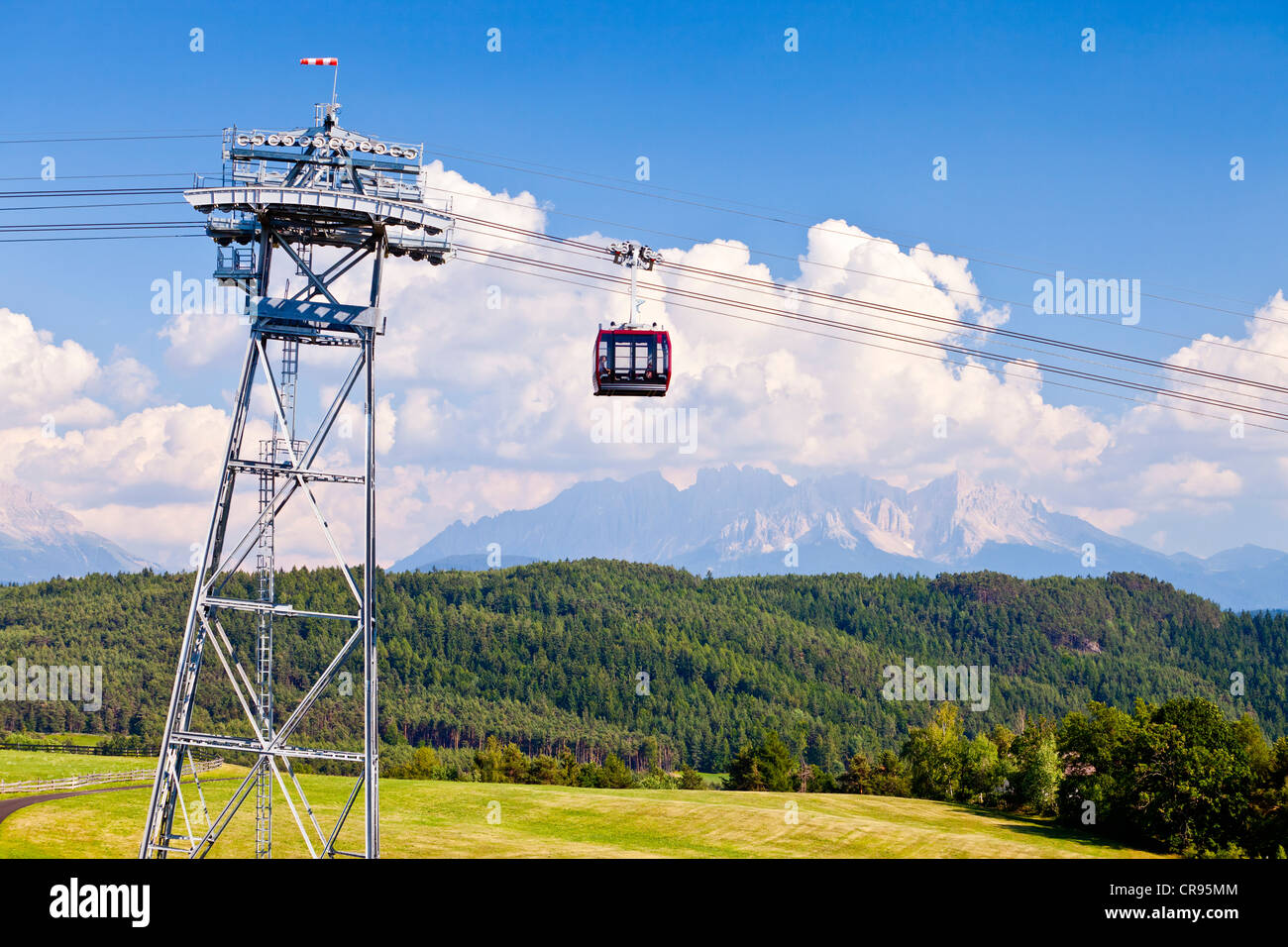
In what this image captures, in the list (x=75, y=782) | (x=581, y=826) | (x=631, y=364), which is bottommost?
(x=581, y=826)

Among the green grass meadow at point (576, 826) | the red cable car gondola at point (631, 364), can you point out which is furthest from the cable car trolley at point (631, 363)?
the green grass meadow at point (576, 826)

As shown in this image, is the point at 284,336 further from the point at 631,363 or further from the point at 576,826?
the point at 576,826

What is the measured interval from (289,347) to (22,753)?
114678 mm

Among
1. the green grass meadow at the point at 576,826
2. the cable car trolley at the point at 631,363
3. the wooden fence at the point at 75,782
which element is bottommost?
the green grass meadow at the point at 576,826

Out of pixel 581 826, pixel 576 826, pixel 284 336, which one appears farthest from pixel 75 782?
pixel 284 336

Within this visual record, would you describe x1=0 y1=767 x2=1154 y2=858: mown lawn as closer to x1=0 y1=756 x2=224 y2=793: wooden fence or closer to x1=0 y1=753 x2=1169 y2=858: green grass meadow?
x1=0 y1=753 x2=1169 y2=858: green grass meadow

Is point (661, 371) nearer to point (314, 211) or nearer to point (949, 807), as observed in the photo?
A: point (314, 211)

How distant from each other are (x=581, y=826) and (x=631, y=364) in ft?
188

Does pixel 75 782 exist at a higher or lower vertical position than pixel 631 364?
lower

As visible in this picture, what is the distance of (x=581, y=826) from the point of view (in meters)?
94.0

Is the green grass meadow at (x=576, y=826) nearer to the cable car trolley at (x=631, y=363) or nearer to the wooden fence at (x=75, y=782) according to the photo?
the wooden fence at (x=75, y=782)

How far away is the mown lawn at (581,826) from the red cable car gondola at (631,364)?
41110mm

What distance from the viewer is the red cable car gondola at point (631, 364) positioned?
152ft
